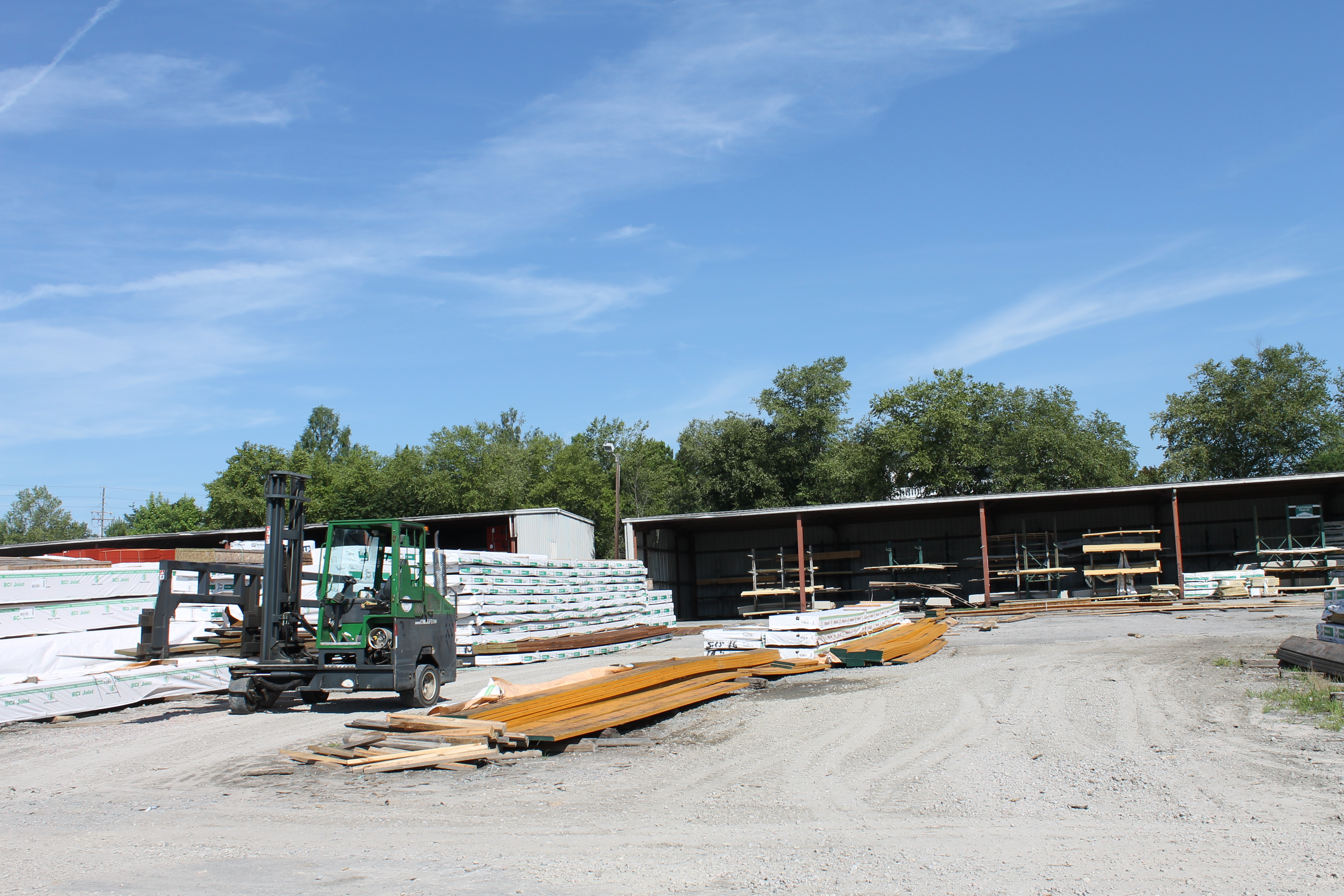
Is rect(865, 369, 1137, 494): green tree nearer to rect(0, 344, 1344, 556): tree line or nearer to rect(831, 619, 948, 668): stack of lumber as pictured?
rect(0, 344, 1344, 556): tree line

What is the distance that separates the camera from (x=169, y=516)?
84.8m

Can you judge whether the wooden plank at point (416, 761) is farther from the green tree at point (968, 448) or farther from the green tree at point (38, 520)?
the green tree at point (38, 520)

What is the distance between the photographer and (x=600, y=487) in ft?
225

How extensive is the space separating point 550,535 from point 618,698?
23.8 meters

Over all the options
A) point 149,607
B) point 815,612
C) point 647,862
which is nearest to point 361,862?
point 647,862

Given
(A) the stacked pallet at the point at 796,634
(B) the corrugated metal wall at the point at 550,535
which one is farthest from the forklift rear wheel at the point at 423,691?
(B) the corrugated metal wall at the point at 550,535

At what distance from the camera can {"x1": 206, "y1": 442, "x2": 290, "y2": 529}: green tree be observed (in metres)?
70.3

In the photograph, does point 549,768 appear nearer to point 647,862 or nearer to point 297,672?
point 647,862

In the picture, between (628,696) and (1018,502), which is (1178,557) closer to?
(1018,502)

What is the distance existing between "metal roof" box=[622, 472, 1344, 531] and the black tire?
2230 centimetres

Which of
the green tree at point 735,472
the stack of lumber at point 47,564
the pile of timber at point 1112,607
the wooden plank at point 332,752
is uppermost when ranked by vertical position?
the green tree at point 735,472

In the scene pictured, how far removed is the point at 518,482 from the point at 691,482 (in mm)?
13412

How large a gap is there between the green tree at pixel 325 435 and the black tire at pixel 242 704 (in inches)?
3593

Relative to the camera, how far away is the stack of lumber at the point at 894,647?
1594 centimetres
